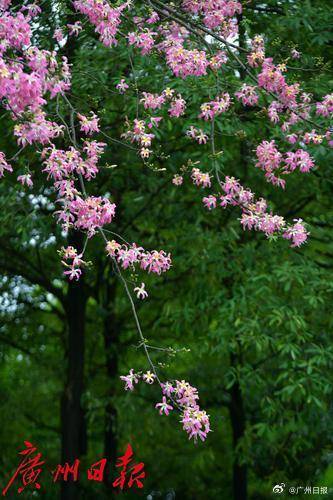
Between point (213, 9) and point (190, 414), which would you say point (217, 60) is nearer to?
point (213, 9)

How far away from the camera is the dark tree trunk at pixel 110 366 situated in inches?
454

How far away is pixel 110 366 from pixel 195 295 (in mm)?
4094

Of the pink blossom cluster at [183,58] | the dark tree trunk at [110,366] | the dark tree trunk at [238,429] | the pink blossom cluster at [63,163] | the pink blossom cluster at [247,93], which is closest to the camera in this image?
the pink blossom cluster at [63,163]

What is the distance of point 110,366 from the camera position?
12570 millimetres

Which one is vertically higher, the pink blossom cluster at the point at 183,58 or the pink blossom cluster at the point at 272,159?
the pink blossom cluster at the point at 183,58

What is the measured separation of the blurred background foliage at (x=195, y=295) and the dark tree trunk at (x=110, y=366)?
44 millimetres

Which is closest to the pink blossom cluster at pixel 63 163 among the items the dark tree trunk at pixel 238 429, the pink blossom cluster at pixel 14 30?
the pink blossom cluster at pixel 14 30

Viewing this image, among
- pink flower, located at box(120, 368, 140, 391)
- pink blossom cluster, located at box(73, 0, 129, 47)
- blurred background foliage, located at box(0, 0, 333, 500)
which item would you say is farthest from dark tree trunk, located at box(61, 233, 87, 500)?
pink flower, located at box(120, 368, 140, 391)

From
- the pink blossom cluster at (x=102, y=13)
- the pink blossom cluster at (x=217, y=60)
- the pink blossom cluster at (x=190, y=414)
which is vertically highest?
the pink blossom cluster at (x=217, y=60)

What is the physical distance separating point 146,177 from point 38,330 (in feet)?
15.6

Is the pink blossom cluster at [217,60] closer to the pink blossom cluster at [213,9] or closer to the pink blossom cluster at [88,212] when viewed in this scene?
the pink blossom cluster at [213,9]

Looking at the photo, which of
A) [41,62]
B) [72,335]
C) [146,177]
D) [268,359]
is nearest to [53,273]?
[72,335]

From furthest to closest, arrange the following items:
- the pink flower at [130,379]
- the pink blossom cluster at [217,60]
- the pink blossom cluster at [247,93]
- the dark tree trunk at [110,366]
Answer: the dark tree trunk at [110,366], the pink blossom cluster at [247,93], the pink blossom cluster at [217,60], the pink flower at [130,379]

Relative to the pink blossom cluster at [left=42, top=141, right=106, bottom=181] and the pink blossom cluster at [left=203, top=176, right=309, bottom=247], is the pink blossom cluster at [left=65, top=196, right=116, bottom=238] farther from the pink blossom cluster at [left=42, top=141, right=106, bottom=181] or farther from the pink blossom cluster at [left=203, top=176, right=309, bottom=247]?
the pink blossom cluster at [left=203, top=176, right=309, bottom=247]
